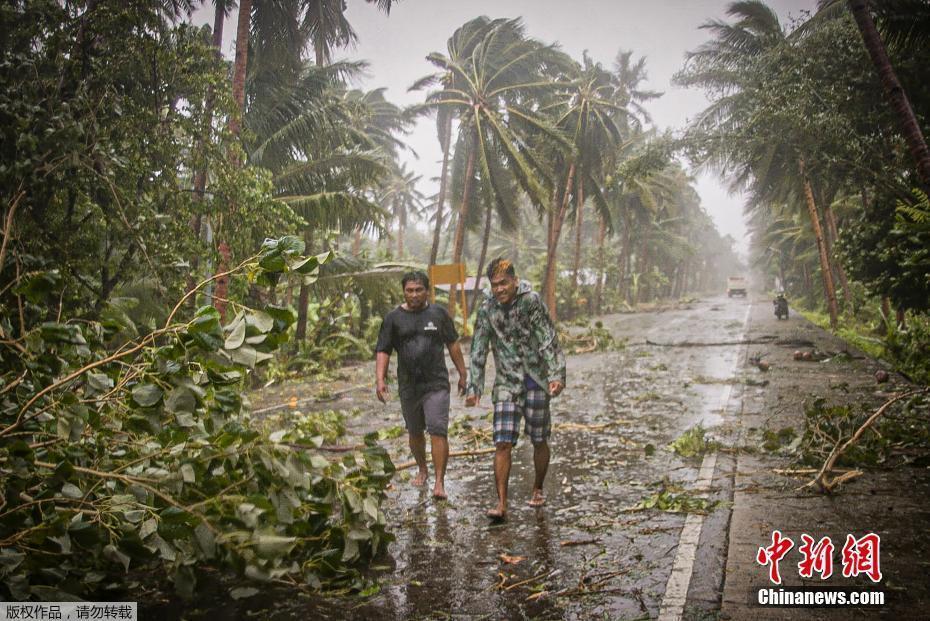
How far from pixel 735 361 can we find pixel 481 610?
11.6 metres

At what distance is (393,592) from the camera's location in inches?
135

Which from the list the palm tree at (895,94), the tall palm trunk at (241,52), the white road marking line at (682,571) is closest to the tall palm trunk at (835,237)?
the palm tree at (895,94)

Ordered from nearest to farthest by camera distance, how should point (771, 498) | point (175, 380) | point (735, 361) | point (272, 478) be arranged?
point (175, 380), point (272, 478), point (771, 498), point (735, 361)

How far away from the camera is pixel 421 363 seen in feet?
17.3

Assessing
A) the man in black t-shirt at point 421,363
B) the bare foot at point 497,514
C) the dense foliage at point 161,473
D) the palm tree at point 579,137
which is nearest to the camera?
the dense foliage at point 161,473

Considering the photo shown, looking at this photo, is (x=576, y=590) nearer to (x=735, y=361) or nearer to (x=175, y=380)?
(x=175, y=380)

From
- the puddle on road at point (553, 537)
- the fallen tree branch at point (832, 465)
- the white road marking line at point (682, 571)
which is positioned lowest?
the puddle on road at point (553, 537)

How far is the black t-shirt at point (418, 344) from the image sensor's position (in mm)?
5258

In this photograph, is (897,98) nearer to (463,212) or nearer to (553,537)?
(553,537)

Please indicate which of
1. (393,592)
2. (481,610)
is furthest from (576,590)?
(393,592)

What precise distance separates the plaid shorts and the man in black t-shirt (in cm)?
57

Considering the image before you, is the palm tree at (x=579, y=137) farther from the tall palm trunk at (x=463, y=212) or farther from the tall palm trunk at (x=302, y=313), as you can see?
the tall palm trunk at (x=302, y=313)

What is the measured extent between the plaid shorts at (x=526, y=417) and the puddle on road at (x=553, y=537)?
1.88 ft

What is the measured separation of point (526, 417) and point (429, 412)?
2.87 feet
